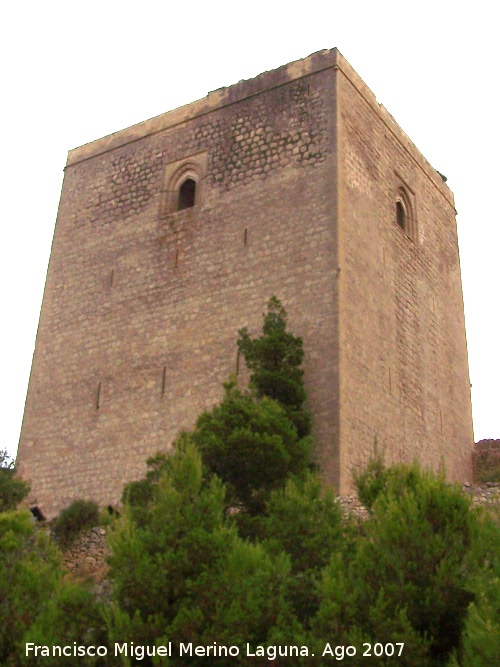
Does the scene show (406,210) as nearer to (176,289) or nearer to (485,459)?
(176,289)

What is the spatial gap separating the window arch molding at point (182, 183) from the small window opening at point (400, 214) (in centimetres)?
330

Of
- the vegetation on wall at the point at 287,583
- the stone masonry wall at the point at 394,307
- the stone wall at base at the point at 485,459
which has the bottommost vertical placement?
the vegetation on wall at the point at 287,583

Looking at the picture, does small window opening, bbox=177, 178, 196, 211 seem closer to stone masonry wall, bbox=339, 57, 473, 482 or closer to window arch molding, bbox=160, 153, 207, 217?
window arch molding, bbox=160, 153, 207, 217

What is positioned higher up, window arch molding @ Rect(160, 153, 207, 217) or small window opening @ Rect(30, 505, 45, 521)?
window arch molding @ Rect(160, 153, 207, 217)

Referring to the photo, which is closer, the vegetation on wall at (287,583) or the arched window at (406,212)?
the vegetation on wall at (287,583)

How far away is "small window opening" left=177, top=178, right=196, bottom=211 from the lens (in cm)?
1470

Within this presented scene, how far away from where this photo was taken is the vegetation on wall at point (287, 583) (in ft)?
20.2

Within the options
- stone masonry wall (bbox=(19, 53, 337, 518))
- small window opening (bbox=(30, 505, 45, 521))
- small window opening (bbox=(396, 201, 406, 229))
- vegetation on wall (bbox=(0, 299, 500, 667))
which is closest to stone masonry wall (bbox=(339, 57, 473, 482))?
small window opening (bbox=(396, 201, 406, 229))

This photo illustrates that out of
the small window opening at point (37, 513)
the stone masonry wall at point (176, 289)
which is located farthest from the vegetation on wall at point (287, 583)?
the small window opening at point (37, 513)

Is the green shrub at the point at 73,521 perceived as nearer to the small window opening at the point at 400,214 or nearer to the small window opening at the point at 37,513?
Result: the small window opening at the point at 37,513

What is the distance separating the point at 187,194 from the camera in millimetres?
14859

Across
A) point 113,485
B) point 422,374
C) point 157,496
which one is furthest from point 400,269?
point 157,496

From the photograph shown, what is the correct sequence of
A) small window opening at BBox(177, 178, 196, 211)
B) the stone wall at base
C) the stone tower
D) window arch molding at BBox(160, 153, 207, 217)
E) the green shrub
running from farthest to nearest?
the stone wall at base, small window opening at BBox(177, 178, 196, 211), window arch molding at BBox(160, 153, 207, 217), the stone tower, the green shrub

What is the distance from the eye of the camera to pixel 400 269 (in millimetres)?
14102
